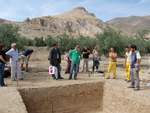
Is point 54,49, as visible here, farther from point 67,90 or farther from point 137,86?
point 137,86

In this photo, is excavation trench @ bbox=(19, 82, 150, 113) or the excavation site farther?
excavation trench @ bbox=(19, 82, 150, 113)

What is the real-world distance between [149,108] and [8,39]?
388 inches

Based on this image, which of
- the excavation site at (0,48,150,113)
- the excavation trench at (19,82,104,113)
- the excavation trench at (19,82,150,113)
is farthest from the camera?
the excavation trench at (19,82,104,113)

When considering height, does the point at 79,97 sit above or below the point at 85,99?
above

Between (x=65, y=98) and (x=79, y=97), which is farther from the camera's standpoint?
(x=79, y=97)

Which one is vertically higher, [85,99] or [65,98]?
[65,98]

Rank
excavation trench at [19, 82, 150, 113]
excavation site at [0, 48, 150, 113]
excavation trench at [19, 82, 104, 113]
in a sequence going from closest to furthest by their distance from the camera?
excavation site at [0, 48, 150, 113] < excavation trench at [19, 82, 150, 113] < excavation trench at [19, 82, 104, 113]

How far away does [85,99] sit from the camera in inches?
247

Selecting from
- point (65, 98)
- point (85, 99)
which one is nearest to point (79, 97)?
point (85, 99)

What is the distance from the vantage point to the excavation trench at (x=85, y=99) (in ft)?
16.9

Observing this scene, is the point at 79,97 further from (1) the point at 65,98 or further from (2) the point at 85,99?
(1) the point at 65,98

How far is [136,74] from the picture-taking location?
16.8 ft

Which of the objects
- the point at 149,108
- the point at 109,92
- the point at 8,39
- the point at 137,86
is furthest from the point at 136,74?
the point at 8,39

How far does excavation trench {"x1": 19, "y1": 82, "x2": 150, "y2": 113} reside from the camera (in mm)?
5156
